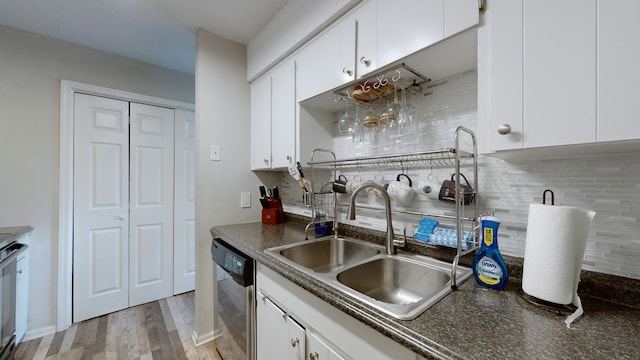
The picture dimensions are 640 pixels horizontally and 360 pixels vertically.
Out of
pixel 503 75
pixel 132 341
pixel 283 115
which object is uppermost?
pixel 283 115

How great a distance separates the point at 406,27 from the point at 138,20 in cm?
190

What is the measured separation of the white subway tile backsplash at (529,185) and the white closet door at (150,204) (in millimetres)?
2245

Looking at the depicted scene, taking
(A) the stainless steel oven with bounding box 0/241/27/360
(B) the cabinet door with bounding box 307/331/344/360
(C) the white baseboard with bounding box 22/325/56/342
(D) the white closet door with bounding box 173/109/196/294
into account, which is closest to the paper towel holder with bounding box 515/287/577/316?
(B) the cabinet door with bounding box 307/331/344/360

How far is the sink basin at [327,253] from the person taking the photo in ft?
4.31

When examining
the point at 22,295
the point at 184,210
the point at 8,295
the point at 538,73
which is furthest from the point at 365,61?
the point at 22,295

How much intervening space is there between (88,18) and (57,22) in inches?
10.6

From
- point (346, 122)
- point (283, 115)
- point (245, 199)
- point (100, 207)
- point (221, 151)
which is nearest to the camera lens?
point (346, 122)

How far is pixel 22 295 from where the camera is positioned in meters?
1.71

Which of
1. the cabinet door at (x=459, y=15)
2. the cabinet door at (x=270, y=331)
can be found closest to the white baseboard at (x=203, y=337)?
the cabinet door at (x=270, y=331)

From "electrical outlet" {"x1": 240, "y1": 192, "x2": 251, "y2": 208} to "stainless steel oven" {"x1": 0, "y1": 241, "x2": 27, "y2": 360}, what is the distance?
1346 millimetres

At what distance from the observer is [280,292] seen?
1.04m

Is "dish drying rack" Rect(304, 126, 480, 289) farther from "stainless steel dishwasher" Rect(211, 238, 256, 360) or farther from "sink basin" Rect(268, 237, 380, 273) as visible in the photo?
"stainless steel dishwasher" Rect(211, 238, 256, 360)

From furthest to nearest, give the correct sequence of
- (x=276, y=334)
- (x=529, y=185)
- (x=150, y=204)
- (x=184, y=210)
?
1. (x=184, y=210)
2. (x=150, y=204)
3. (x=276, y=334)
4. (x=529, y=185)

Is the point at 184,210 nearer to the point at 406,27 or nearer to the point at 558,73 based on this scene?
the point at 406,27
